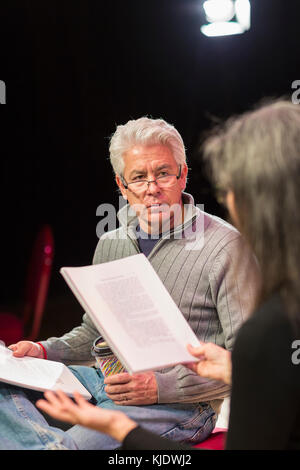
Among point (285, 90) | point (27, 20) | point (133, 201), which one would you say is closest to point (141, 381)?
point (133, 201)

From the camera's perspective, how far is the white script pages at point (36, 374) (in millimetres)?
1381

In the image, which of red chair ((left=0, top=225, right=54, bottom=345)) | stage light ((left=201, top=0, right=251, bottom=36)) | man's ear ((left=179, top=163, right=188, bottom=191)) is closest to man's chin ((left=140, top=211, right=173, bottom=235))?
man's ear ((left=179, top=163, right=188, bottom=191))

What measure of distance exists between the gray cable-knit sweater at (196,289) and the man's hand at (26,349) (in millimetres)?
40

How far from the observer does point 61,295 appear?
4719 millimetres

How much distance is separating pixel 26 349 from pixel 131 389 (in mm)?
379

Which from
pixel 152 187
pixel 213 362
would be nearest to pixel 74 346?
pixel 152 187

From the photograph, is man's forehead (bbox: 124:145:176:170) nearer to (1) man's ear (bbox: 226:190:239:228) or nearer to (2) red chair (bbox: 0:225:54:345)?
(1) man's ear (bbox: 226:190:239:228)

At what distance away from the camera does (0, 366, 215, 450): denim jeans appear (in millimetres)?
1268

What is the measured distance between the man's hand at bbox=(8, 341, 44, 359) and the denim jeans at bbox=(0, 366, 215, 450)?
0.12m

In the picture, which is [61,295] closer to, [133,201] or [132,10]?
[132,10]

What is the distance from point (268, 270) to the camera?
925 millimetres

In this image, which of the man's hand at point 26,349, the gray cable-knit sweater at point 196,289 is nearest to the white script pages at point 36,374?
the man's hand at point 26,349

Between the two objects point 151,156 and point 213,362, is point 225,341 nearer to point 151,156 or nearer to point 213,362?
point 213,362
